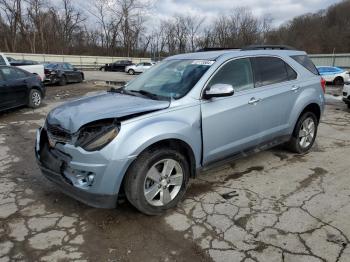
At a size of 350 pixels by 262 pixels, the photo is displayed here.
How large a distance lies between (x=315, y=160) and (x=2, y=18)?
5515 cm

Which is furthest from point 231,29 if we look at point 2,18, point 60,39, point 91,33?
point 2,18

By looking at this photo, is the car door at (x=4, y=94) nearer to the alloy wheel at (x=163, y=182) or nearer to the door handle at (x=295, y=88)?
the alloy wheel at (x=163, y=182)

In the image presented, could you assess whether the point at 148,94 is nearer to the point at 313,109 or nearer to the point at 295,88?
the point at 295,88

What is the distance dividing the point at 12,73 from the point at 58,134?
25.0 ft

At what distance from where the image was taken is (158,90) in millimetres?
4273

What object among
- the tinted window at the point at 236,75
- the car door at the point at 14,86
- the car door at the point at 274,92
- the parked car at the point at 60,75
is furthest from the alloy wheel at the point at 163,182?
the parked car at the point at 60,75

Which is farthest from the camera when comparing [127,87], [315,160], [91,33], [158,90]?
[91,33]

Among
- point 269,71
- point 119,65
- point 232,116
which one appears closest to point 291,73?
point 269,71

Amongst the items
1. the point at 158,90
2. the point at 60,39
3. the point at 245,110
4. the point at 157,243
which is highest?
the point at 60,39

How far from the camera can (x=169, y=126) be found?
11.6 feet

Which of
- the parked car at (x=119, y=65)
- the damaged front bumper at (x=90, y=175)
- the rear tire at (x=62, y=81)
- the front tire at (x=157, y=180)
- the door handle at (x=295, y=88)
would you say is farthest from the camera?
the parked car at (x=119, y=65)

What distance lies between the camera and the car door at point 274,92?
4672 millimetres

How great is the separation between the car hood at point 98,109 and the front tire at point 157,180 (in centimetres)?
48

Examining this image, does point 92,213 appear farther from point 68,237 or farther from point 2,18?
point 2,18
